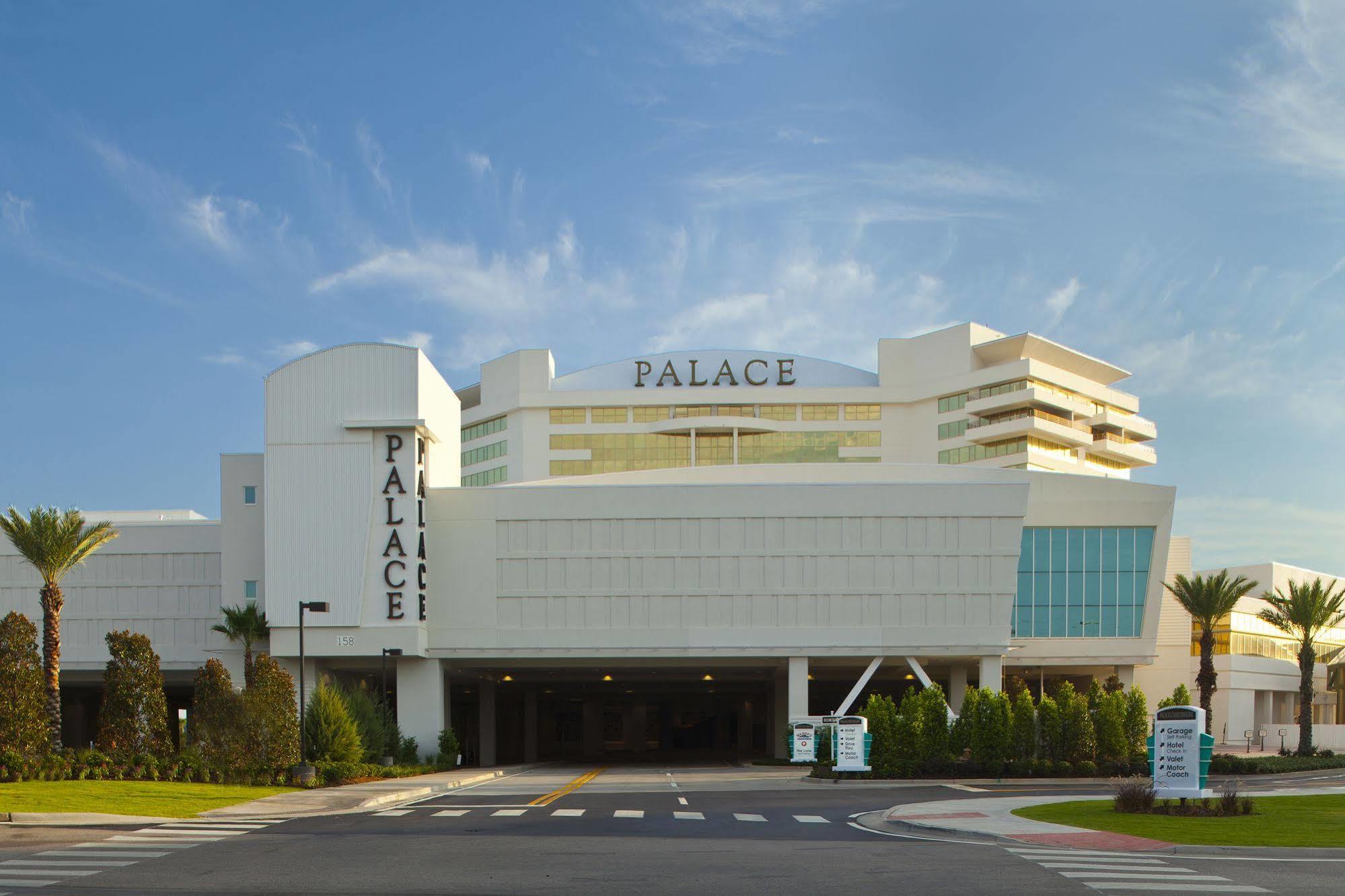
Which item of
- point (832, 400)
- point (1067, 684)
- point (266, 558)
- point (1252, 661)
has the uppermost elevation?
point (832, 400)

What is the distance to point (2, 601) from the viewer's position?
63.6 meters

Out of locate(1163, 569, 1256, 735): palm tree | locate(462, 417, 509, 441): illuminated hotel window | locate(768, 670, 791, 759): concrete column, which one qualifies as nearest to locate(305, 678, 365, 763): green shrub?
locate(768, 670, 791, 759): concrete column

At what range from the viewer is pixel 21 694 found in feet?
118

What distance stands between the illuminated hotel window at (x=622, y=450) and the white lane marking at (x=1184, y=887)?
9993cm

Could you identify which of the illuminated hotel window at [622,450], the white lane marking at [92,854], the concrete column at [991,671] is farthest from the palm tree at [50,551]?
the illuminated hotel window at [622,450]

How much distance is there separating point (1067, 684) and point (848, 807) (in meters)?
20.0

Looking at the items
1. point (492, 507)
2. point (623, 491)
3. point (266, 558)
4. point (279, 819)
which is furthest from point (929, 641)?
point (279, 819)

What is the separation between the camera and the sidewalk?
93.1ft

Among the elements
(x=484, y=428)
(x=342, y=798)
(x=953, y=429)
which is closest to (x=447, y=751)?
(x=342, y=798)

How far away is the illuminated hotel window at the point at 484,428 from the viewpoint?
120 metres

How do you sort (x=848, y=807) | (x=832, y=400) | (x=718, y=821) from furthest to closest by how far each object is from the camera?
(x=832, y=400) < (x=848, y=807) < (x=718, y=821)

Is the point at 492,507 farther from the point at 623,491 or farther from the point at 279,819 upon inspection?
the point at 279,819

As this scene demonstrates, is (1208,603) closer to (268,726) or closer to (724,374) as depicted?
(268,726)

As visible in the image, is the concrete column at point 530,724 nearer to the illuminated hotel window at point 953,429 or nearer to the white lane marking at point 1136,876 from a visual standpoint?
the illuminated hotel window at point 953,429
